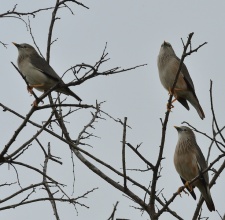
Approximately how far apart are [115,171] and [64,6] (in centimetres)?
164

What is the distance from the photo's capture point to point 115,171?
3889 mm

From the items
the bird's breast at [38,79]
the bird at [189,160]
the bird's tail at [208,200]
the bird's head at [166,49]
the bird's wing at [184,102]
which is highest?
the bird's head at [166,49]

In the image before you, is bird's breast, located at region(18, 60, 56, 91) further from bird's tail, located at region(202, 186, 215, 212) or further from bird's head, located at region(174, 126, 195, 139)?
bird's tail, located at region(202, 186, 215, 212)

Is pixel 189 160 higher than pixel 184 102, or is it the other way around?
pixel 184 102

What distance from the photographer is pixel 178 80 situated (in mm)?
6977

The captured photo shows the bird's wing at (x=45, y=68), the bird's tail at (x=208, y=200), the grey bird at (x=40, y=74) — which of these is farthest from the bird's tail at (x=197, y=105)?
the bird's wing at (x=45, y=68)

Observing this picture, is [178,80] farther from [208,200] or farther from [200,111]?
[208,200]

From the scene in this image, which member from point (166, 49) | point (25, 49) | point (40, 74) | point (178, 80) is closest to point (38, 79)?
Result: point (40, 74)

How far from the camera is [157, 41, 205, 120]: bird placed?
688cm

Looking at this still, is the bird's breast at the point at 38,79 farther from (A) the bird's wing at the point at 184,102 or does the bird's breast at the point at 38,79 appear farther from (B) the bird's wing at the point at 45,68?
(A) the bird's wing at the point at 184,102

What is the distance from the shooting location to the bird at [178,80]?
6.88 metres

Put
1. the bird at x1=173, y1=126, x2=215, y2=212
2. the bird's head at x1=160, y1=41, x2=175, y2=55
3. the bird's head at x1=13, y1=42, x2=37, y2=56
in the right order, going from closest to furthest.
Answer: the bird at x1=173, y1=126, x2=215, y2=212 → the bird's head at x1=13, y1=42, x2=37, y2=56 → the bird's head at x1=160, y1=41, x2=175, y2=55

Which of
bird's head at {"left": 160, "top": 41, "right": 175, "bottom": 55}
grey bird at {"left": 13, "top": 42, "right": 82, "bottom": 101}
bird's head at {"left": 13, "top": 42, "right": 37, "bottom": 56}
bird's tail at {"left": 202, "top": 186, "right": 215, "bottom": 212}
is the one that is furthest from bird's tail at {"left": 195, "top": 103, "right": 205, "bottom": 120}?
bird's head at {"left": 13, "top": 42, "right": 37, "bottom": 56}

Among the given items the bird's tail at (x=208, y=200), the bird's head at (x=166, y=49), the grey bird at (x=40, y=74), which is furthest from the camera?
the bird's head at (x=166, y=49)
